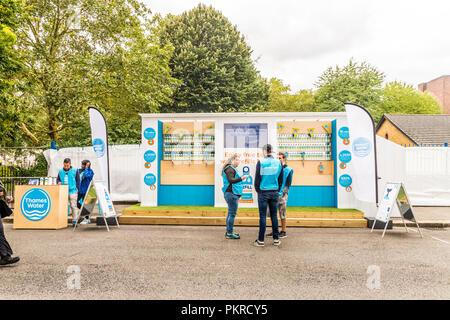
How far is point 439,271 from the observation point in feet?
16.0

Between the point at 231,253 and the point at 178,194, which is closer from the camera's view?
the point at 231,253

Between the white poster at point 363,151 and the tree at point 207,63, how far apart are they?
44.4 feet

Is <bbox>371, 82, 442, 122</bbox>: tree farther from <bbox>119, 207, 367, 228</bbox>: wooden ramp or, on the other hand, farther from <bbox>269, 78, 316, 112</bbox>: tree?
<bbox>119, 207, 367, 228</bbox>: wooden ramp

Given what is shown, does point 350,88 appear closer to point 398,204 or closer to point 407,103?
point 407,103

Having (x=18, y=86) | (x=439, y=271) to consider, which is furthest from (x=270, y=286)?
(x=18, y=86)

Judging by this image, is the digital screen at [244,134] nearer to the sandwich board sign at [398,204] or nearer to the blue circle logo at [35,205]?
the sandwich board sign at [398,204]

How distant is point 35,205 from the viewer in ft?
26.6

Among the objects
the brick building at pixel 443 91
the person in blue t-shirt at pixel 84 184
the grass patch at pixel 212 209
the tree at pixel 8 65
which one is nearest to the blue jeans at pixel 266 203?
the grass patch at pixel 212 209

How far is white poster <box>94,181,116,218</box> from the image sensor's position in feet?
26.7

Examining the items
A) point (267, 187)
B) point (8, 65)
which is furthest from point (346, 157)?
point (8, 65)

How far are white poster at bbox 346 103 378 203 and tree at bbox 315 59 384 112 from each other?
72.4ft

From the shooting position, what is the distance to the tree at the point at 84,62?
16.0m
